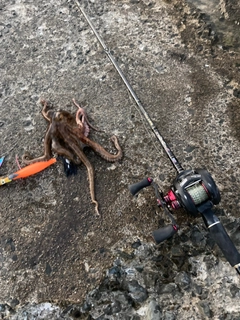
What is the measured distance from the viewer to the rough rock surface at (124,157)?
3.03m

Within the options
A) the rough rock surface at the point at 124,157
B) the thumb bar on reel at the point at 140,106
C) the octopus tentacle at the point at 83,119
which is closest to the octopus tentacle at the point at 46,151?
the rough rock surface at the point at 124,157

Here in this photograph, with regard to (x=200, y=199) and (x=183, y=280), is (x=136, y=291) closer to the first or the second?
(x=183, y=280)

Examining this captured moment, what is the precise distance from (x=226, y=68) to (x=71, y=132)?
1835 millimetres

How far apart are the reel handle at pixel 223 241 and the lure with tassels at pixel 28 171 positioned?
1642 millimetres

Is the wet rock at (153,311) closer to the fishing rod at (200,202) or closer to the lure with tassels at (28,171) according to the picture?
the fishing rod at (200,202)

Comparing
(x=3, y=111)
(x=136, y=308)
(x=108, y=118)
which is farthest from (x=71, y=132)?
(x=136, y=308)

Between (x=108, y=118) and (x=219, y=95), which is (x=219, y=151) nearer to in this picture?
(x=219, y=95)

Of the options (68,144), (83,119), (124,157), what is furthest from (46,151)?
(124,157)

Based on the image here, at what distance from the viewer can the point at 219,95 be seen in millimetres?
4109

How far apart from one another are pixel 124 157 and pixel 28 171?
2.94 ft

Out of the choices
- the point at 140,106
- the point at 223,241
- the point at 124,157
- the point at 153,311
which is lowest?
the point at 153,311

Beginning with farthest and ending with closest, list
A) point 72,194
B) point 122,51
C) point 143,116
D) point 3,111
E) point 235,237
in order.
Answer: point 122,51
point 3,111
point 143,116
point 72,194
point 235,237

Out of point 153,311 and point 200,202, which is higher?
point 200,202

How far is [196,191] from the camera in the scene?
280cm
